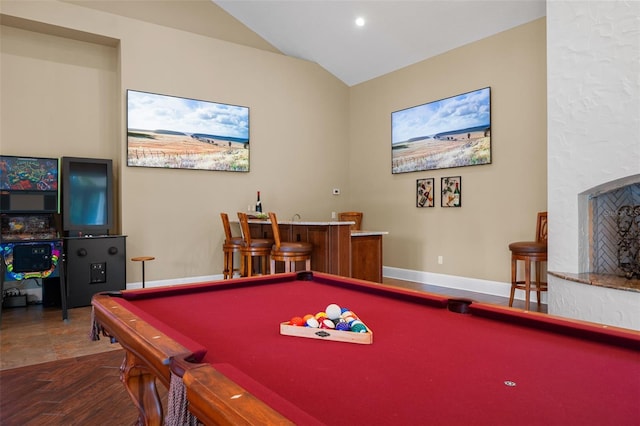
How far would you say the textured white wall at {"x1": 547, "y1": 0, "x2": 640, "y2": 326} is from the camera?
352cm

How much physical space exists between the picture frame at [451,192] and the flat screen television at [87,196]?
4615mm


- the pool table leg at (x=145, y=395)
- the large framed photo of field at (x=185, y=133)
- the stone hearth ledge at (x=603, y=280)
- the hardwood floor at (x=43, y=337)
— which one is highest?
the large framed photo of field at (x=185, y=133)

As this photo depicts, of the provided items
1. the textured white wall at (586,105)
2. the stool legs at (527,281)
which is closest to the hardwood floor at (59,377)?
the stool legs at (527,281)

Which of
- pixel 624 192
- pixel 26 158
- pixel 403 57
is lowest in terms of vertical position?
pixel 624 192

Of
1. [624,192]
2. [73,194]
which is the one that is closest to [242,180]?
[73,194]

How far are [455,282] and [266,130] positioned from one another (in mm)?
3832

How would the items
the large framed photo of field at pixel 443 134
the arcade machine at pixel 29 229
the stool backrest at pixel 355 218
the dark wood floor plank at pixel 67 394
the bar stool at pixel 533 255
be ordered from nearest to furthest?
1. the dark wood floor plank at pixel 67 394
2. the arcade machine at pixel 29 229
3. the bar stool at pixel 533 255
4. the large framed photo of field at pixel 443 134
5. the stool backrest at pixel 355 218

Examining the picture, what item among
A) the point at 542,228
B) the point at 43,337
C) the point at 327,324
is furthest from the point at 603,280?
the point at 43,337

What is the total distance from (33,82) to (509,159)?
624cm

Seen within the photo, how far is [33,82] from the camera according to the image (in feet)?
17.5

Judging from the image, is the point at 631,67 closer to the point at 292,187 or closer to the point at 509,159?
the point at 509,159

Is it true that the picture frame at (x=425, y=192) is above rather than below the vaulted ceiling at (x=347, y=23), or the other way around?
below

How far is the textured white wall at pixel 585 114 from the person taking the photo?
139 inches

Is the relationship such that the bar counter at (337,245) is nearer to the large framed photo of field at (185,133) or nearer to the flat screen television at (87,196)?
the large framed photo of field at (185,133)
